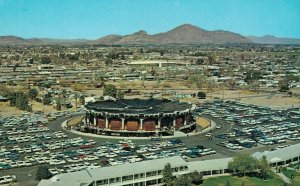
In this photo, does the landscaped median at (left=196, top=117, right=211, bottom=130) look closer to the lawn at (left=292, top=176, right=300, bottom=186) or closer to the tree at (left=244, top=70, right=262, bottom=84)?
the lawn at (left=292, top=176, right=300, bottom=186)

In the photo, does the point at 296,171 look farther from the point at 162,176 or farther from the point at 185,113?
the point at 185,113

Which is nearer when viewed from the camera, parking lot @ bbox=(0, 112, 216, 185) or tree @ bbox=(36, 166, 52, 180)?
tree @ bbox=(36, 166, 52, 180)

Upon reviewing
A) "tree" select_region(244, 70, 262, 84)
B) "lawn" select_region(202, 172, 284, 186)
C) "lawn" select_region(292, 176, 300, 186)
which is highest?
"tree" select_region(244, 70, 262, 84)

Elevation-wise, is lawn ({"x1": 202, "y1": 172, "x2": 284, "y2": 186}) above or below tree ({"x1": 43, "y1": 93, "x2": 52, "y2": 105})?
above

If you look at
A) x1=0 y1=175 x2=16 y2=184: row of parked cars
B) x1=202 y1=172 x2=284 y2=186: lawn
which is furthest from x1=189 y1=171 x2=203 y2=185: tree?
x1=0 y1=175 x2=16 y2=184: row of parked cars

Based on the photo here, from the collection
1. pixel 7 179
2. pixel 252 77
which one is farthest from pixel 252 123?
pixel 252 77

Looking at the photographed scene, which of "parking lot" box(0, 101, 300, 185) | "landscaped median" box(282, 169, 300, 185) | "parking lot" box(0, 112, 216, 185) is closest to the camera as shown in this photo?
"landscaped median" box(282, 169, 300, 185)

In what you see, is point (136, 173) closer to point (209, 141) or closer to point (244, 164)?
point (244, 164)

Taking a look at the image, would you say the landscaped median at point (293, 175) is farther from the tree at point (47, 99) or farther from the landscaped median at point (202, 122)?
the tree at point (47, 99)
